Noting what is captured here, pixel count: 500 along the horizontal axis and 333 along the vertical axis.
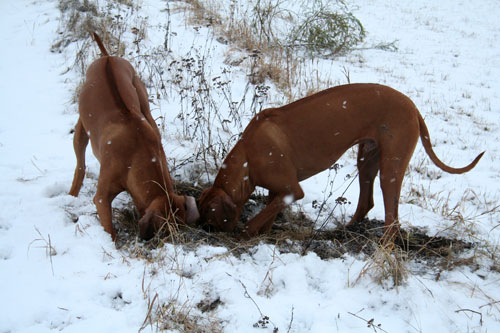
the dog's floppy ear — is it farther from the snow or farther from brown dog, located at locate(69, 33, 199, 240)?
the snow

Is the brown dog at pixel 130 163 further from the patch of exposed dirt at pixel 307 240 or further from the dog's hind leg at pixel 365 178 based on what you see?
the dog's hind leg at pixel 365 178

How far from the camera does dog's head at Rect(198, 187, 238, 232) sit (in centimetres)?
339

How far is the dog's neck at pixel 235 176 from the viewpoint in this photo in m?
3.53

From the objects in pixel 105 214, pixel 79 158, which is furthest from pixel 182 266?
pixel 79 158

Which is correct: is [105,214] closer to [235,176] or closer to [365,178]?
[235,176]

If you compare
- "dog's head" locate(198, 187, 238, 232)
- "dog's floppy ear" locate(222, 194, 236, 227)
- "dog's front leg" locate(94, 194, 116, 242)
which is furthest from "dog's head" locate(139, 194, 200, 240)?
"dog's front leg" locate(94, 194, 116, 242)

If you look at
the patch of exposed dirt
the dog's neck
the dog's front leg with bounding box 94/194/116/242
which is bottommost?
the patch of exposed dirt

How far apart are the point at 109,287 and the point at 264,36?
7278 millimetres

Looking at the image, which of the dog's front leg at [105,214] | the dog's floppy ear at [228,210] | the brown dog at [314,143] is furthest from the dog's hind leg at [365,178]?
the dog's front leg at [105,214]

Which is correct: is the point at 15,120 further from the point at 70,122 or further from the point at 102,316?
the point at 102,316

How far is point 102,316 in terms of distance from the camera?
2383 mm

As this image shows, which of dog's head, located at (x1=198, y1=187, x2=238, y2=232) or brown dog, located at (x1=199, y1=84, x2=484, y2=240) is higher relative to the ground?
brown dog, located at (x1=199, y1=84, x2=484, y2=240)

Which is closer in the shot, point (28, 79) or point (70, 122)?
point (70, 122)

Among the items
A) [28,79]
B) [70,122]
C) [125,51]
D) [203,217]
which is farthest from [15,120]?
[203,217]
